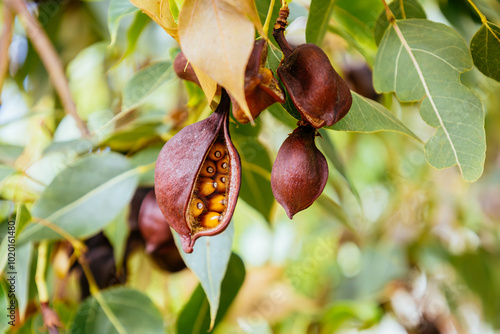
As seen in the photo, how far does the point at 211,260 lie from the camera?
2.04ft

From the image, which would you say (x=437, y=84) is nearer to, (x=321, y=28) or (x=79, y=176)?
(x=321, y=28)

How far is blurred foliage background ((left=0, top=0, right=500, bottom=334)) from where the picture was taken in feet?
2.53

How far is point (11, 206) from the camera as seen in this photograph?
30.5 inches

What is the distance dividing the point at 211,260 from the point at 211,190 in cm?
21

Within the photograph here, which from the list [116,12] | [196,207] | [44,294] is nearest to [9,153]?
[44,294]

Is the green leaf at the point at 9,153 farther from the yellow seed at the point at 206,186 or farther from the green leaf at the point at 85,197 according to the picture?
the yellow seed at the point at 206,186

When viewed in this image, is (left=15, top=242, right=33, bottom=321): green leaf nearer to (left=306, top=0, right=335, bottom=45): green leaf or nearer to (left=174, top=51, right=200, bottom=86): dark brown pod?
(left=174, top=51, right=200, bottom=86): dark brown pod

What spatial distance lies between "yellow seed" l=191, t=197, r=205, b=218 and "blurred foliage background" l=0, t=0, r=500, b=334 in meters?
0.20

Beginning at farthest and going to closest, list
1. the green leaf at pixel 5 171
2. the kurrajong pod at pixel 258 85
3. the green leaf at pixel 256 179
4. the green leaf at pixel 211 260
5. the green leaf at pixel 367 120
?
the green leaf at pixel 256 179, the green leaf at pixel 5 171, the green leaf at pixel 211 260, the green leaf at pixel 367 120, the kurrajong pod at pixel 258 85

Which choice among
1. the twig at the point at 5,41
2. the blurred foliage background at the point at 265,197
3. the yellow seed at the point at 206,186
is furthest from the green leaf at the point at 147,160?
the yellow seed at the point at 206,186

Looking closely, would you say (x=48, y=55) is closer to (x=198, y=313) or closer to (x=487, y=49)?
(x=198, y=313)

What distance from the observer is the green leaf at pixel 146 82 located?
0.75 metres

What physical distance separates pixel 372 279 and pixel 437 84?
→ 38.0 inches

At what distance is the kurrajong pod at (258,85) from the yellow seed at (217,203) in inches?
2.9
